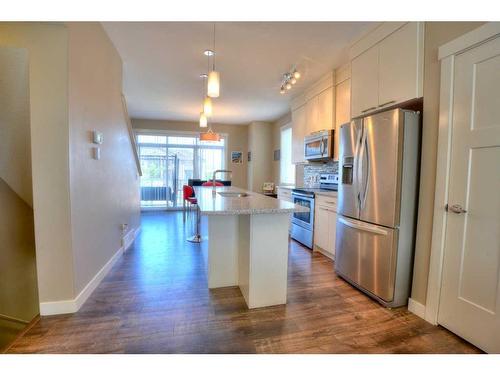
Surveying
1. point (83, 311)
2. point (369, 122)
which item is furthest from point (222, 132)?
point (83, 311)

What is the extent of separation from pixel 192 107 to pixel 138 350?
4.78 meters

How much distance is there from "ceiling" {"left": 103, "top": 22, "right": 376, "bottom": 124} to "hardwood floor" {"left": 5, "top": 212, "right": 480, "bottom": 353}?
8.43ft

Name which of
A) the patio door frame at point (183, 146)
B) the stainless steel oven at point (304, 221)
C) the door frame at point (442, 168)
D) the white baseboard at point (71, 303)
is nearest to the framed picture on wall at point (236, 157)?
the patio door frame at point (183, 146)

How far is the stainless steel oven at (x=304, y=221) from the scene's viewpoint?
356 centimetres

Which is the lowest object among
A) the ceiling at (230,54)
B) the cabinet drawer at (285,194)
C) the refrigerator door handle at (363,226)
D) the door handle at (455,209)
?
the refrigerator door handle at (363,226)

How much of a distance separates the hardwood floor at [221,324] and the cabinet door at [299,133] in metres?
2.44

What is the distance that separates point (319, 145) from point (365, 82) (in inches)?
51.2

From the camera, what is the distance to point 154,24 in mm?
2352

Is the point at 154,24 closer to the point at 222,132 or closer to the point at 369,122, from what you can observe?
the point at 369,122

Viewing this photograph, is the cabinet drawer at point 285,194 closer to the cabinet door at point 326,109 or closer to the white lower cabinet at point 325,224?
the white lower cabinet at point 325,224

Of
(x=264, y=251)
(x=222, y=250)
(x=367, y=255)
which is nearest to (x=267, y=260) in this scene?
(x=264, y=251)

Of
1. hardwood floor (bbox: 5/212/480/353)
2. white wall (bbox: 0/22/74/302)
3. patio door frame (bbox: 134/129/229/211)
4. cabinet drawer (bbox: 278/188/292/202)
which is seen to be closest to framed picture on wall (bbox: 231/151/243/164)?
patio door frame (bbox: 134/129/229/211)

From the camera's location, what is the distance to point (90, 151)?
221 centimetres

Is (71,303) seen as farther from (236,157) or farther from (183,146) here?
(236,157)
